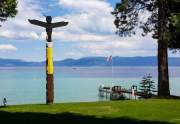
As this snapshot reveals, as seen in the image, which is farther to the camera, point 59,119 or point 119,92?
point 119,92

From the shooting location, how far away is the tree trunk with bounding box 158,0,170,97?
35.3m

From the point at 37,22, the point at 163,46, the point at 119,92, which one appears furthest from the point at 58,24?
the point at 119,92

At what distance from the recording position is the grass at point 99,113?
21672 mm

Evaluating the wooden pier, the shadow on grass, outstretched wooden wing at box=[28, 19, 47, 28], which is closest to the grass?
the shadow on grass

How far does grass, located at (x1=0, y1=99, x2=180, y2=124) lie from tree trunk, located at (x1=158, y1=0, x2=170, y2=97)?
8.00 metres

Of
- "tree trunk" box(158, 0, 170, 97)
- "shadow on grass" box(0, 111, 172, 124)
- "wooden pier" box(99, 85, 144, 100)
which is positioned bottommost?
"wooden pier" box(99, 85, 144, 100)

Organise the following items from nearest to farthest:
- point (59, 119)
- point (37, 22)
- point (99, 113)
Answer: point (59, 119), point (99, 113), point (37, 22)

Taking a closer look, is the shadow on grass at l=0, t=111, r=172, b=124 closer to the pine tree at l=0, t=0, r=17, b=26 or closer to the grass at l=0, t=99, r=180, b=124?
the grass at l=0, t=99, r=180, b=124

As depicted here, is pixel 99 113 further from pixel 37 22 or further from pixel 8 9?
pixel 8 9

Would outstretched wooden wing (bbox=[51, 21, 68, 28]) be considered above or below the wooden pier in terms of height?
above

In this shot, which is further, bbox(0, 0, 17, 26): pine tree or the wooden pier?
the wooden pier

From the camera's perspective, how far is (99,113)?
944 inches

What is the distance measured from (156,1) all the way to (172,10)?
3.88 feet

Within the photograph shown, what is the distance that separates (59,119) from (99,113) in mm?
2632
